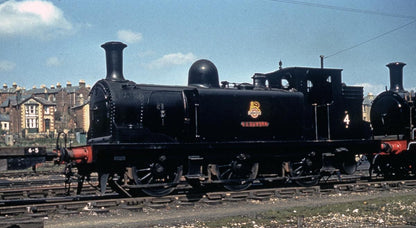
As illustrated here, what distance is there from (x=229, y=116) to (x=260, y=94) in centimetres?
126

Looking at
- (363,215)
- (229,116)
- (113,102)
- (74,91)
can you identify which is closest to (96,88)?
(113,102)

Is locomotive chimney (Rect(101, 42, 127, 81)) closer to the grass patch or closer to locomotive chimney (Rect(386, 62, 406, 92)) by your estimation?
the grass patch

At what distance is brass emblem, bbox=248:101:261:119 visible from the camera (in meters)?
12.2

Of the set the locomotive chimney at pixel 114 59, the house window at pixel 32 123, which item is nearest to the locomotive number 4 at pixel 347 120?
the locomotive chimney at pixel 114 59

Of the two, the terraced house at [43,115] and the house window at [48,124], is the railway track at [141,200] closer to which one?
the terraced house at [43,115]

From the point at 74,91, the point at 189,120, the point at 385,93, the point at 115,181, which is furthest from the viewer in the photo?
the point at 74,91

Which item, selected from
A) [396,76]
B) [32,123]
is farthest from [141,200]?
[32,123]

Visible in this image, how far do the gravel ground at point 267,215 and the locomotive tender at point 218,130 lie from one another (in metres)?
1.33

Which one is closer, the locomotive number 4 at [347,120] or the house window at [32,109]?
the locomotive number 4 at [347,120]

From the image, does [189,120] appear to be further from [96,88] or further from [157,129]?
[96,88]

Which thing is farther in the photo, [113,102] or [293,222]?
[113,102]

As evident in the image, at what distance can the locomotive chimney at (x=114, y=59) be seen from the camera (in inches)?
458

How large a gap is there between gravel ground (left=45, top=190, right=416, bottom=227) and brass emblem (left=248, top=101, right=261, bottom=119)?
2.62 meters

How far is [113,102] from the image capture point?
35.2 ft
